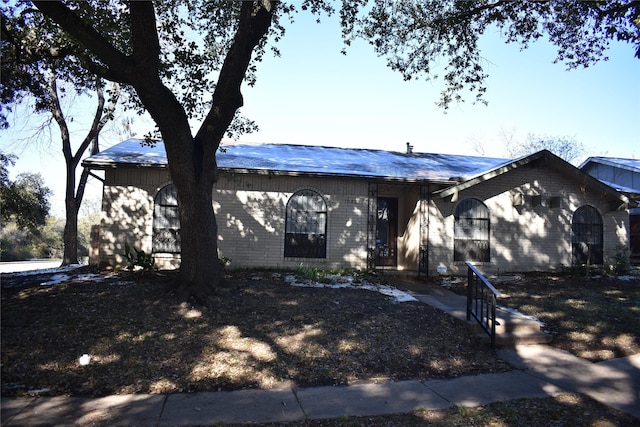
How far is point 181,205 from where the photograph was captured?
777cm

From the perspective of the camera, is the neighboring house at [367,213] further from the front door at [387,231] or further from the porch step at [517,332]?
the porch step at [517,332]

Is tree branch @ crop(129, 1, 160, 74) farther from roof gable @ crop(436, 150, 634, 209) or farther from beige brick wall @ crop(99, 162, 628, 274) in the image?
roof gable @ crop(436, 150, 634, 209)

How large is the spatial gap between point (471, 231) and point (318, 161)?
5.29 m

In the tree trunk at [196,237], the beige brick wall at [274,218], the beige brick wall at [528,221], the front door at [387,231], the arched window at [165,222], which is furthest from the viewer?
the front door at [387,231]

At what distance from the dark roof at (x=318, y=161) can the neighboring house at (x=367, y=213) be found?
5 centimetres

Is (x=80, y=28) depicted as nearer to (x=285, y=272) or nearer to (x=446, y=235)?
(x=285, y=272)

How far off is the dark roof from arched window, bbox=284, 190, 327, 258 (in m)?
0.87

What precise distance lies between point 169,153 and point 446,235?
8.45m

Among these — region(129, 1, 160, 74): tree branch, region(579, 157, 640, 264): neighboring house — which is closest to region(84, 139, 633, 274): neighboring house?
region(129, 1, 160, 74): tree branch

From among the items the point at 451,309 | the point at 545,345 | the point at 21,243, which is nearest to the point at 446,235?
the point at 451,309

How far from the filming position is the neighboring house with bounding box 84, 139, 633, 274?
11664mm

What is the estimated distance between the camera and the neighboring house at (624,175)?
1738 cm

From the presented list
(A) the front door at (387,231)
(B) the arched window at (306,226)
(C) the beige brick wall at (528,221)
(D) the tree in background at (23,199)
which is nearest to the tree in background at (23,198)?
(D) the tree in background at (23,199)

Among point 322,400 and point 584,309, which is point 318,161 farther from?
point 322,400
